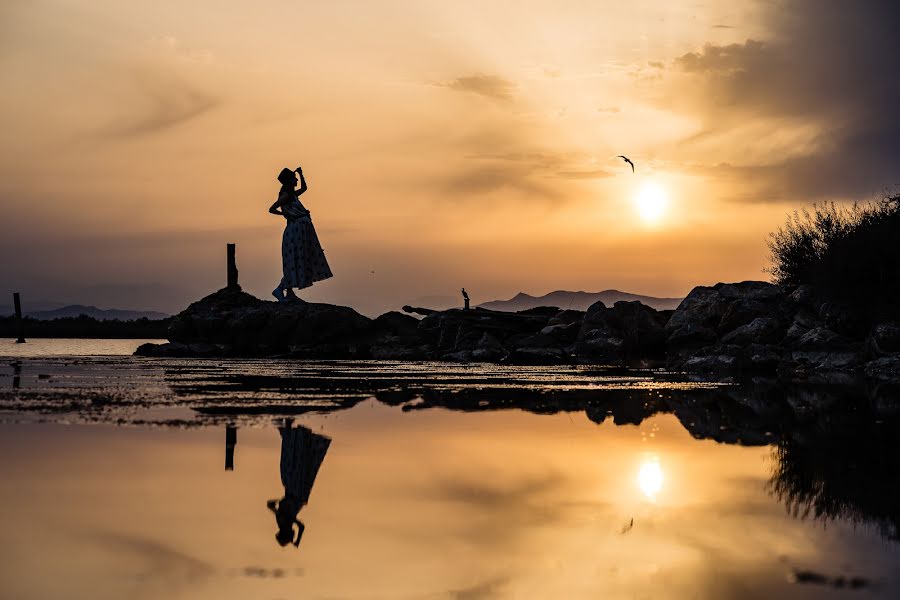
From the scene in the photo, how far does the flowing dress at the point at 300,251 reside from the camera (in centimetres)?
4047

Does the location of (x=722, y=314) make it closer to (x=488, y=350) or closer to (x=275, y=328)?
(x=488, y=350)

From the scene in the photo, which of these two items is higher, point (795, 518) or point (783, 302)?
point (783, 302)

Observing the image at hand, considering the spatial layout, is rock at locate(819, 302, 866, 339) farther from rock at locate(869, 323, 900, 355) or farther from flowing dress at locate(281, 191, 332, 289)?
flowing dress at locate(281, 191, 332, 289)

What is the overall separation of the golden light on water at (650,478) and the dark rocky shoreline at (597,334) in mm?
16813

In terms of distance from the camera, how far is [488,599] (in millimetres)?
5352

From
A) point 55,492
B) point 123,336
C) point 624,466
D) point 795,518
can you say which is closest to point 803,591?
point 795,518

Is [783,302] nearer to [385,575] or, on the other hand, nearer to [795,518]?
[795,518]

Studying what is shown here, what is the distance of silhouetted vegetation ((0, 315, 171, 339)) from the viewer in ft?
301

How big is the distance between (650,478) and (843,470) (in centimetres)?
221

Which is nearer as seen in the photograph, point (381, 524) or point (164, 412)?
point (381, 524)

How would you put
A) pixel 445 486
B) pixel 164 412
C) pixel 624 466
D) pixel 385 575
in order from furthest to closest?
A: pixel 164 412
pixel 624 466
pixel 445 486
pixel 385 575

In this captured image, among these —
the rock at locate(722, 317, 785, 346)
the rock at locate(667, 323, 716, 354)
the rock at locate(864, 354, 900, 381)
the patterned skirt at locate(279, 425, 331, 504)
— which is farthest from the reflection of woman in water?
the rock at locate(667, 323, 716, 354)

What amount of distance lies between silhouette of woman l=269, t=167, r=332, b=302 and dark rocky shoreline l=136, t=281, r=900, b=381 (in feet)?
8.09

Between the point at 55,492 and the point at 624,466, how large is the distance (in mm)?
5798
